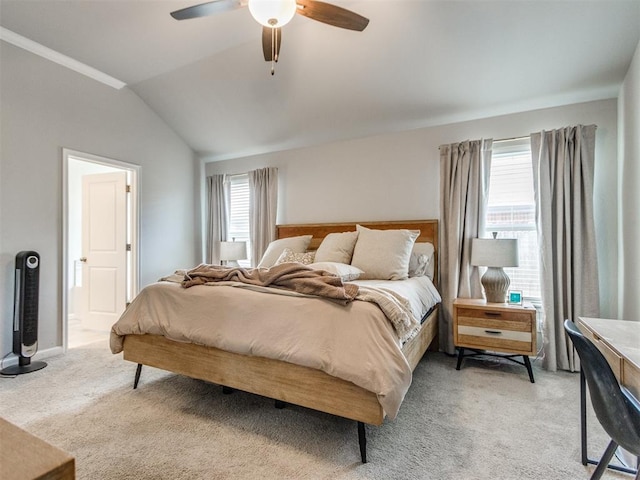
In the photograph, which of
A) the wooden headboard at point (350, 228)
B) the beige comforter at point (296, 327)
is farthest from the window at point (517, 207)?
the beige comforter at point (296, 327)

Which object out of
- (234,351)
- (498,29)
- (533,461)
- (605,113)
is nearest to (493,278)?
(533,461)

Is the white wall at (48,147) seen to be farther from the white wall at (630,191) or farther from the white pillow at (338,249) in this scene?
the white wall at (630,191)

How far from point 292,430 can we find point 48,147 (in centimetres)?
350

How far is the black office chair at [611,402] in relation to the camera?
3.53 feet

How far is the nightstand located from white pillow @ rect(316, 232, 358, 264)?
1.11 metres

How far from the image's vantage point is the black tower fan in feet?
9.23

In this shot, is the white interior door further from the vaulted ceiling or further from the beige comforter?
the beige comforter

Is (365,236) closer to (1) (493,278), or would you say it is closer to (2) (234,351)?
(1) (493,278)

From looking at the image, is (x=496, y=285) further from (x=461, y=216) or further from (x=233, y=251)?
(x=233, y=251)

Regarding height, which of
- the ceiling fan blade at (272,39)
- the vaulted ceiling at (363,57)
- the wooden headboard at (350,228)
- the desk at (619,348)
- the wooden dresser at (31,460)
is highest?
the vaulted ceiling at (363,57)

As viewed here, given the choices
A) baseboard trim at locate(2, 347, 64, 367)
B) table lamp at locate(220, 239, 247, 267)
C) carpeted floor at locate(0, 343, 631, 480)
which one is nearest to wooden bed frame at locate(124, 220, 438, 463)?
carpeted floor at locate(0, 343, 631, 480)

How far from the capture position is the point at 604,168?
2781 millimetres

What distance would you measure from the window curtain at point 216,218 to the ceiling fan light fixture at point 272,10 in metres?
3.27

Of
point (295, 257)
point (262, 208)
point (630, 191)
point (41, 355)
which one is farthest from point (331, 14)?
point (41, 355)
